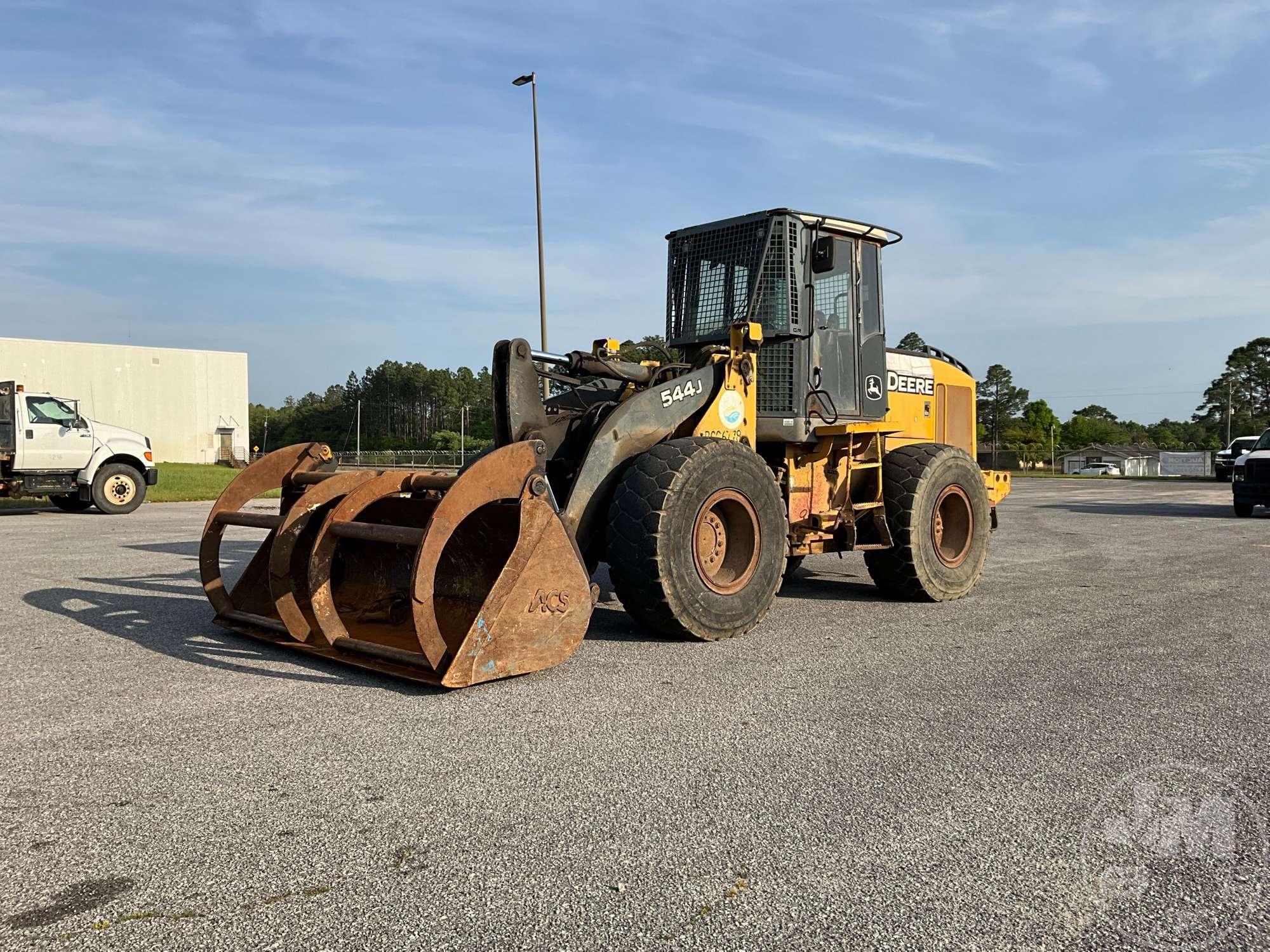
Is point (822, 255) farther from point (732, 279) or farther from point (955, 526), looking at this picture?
point (955, 526)

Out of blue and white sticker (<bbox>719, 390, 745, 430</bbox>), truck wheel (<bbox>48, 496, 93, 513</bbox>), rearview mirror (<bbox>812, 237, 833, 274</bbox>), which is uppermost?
rearview mirror (<bbox>812, 237, 833, 274</bbox>)

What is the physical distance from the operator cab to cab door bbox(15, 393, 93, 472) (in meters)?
14.5

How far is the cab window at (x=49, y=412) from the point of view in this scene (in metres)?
17.7

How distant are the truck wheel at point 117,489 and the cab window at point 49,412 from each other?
109 cm

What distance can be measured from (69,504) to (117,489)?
149 cm

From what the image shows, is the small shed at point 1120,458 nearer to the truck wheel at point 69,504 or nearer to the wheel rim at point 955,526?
the truck wheel at point 69,504

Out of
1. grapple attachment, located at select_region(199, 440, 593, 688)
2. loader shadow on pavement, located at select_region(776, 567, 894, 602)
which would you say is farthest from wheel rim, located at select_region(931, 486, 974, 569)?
grapple attachment, located at select_region(199, 440, 593, 688)

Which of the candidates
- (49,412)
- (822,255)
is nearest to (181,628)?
(822,255)

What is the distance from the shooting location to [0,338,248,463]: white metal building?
52.9 metres

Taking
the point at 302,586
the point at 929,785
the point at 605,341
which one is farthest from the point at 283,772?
the point at 605,341

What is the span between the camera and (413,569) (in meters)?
4.75

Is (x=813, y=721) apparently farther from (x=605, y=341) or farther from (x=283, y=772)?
(x=605, y=341)

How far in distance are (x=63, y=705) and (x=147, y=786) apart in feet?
4.83

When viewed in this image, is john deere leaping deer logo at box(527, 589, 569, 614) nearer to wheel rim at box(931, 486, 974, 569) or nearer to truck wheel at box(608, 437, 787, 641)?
truck wheel at box(608, 437, 787, 641)
